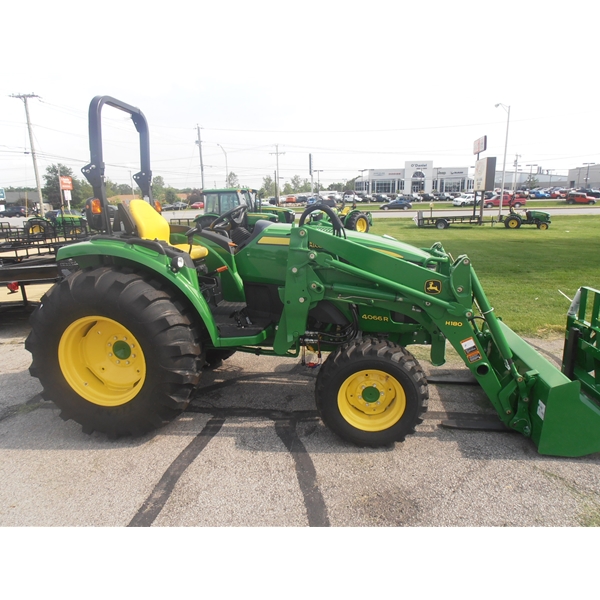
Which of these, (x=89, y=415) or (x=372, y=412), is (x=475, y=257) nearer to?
(x=372, y=412)

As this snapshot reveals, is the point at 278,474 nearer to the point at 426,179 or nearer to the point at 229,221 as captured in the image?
the point at 229,221

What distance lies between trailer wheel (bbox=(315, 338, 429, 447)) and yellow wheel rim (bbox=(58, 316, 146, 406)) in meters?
1.43

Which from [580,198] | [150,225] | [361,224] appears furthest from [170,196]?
[150,225]

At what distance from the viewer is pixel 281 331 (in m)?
3.30

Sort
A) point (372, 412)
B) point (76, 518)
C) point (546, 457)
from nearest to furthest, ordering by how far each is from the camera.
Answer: point (76, 518), point (546, 457), point (372, 412)

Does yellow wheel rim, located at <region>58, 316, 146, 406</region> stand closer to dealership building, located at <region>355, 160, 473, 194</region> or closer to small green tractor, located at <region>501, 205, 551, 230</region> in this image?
small green tractor, located at <region>501, 205, 551, 230</region>

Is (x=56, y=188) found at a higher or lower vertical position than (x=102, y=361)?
higher

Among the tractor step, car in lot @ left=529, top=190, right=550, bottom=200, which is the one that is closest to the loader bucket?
the tractor step

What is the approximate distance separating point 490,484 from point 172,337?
229cm

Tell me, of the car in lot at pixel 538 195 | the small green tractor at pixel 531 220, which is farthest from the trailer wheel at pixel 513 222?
the car in lot at pixel 538 195

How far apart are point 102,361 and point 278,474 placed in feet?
5.43

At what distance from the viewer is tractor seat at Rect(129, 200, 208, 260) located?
342 centimetres

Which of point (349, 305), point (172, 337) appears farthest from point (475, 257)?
point (172, 337)

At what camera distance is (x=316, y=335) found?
3.39 metres
